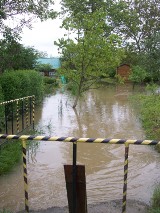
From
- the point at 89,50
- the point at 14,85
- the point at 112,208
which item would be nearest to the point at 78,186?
the point at 112,208

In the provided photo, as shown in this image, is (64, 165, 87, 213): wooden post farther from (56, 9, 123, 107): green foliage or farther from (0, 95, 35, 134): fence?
(56, 9, 123, 107): green foliage

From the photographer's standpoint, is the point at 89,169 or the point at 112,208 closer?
the point at 112,208

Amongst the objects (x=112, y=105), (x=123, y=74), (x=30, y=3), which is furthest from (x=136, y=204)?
(x=123, y=74)

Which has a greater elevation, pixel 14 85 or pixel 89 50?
pixel 89 50

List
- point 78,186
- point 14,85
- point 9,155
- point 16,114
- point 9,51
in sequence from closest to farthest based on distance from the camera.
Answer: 1. point 78,186
2. point 9,155
3. point 16,114
4. point 14,85
5. point 9,51

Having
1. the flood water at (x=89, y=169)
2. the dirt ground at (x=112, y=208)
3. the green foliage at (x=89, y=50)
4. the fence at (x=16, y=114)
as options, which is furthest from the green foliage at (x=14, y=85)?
the dirt ground at (x=112, y=208)

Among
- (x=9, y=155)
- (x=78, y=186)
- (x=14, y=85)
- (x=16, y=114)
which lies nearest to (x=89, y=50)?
(x=14, y=85)

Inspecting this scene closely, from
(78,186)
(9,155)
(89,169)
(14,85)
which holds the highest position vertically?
(14,85)

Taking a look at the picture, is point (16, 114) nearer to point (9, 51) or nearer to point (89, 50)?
point (9, 51)

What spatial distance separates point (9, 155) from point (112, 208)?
341 cm

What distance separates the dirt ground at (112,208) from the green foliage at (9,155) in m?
2.19

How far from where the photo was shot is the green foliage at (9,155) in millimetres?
6910

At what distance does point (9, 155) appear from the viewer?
7.52 metres

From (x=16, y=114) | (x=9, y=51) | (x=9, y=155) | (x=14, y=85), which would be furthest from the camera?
(x=9, y=51)
